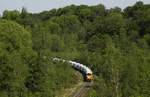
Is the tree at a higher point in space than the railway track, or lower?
higher

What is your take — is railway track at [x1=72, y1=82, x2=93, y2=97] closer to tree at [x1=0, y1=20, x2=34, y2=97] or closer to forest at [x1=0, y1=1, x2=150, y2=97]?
forest at [x1=0, y1=1, x2=150, y2=97]

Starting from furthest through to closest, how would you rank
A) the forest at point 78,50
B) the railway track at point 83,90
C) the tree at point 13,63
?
1. the railway track at point 83,90
2. the tree at point 13,63
3. the forest at point 78,50

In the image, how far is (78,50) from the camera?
85.3 metres

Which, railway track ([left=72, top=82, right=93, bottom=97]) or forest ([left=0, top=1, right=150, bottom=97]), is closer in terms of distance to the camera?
forest ([left=0, top=1, right=150, bottom=97])

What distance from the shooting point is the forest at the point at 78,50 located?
1771 inches

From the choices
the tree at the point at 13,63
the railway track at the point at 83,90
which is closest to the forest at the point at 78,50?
the tree at the point at 13,63

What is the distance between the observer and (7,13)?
102 meters

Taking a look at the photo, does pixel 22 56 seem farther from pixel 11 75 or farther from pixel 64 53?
pixel 64 53

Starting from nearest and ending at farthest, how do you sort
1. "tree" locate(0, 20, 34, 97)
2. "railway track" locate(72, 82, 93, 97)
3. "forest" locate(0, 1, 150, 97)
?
"forest" locate(0, 1, 150, 97), "tree" locate(0, 20, 34, 97), "railway track" locate(72, 82, 93, 97)

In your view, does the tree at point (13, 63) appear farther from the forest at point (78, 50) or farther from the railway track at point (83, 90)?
the railway track at point (83, 90)

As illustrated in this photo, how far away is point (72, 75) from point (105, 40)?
21900mm

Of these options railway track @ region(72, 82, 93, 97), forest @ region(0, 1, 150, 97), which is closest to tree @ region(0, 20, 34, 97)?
forest @ region(0, 1, 150, 97)

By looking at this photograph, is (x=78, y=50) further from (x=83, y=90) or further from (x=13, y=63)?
(x=13, y=63)

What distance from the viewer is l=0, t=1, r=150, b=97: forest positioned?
4499 centimetres
